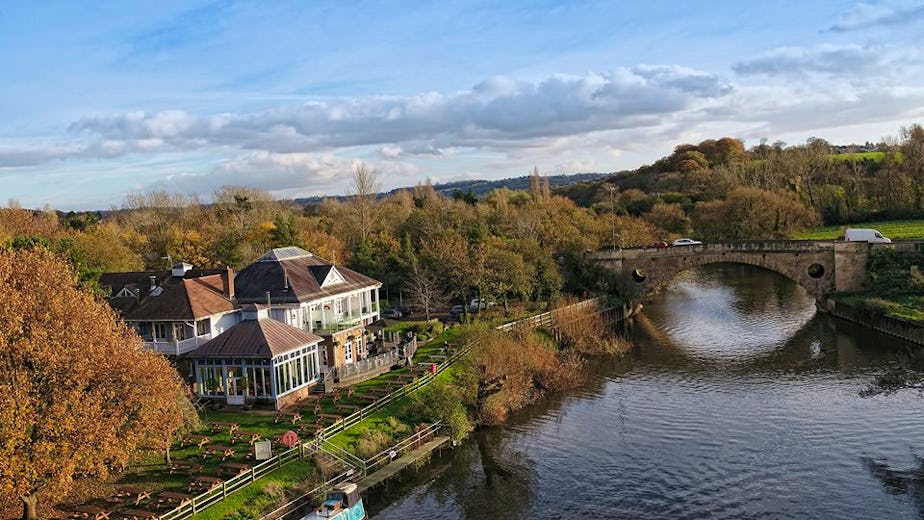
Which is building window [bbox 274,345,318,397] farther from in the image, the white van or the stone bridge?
the white van

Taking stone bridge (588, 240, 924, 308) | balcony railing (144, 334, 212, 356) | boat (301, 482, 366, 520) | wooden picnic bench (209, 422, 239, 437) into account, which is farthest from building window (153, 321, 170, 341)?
stone bridge (588, 240, 924, 308)

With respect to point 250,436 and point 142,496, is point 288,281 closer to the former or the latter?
point 250,436

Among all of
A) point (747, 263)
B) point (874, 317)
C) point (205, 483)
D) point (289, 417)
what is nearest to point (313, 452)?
point (289, 417)

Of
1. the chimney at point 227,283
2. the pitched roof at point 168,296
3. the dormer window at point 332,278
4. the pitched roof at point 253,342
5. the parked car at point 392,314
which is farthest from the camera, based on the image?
the parked car at point 392,314

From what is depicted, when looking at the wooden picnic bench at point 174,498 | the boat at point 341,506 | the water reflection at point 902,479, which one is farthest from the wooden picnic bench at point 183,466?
the water reflection at point 902,479

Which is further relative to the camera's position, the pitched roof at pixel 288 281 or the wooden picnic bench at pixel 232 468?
the pitched roof at pixel 288 281

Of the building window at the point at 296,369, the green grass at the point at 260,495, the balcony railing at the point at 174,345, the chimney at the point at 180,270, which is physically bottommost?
the green grass at the point at 260,495

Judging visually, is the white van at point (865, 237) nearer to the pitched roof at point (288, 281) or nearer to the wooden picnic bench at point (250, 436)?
the pitched roof at point (288, 281)
